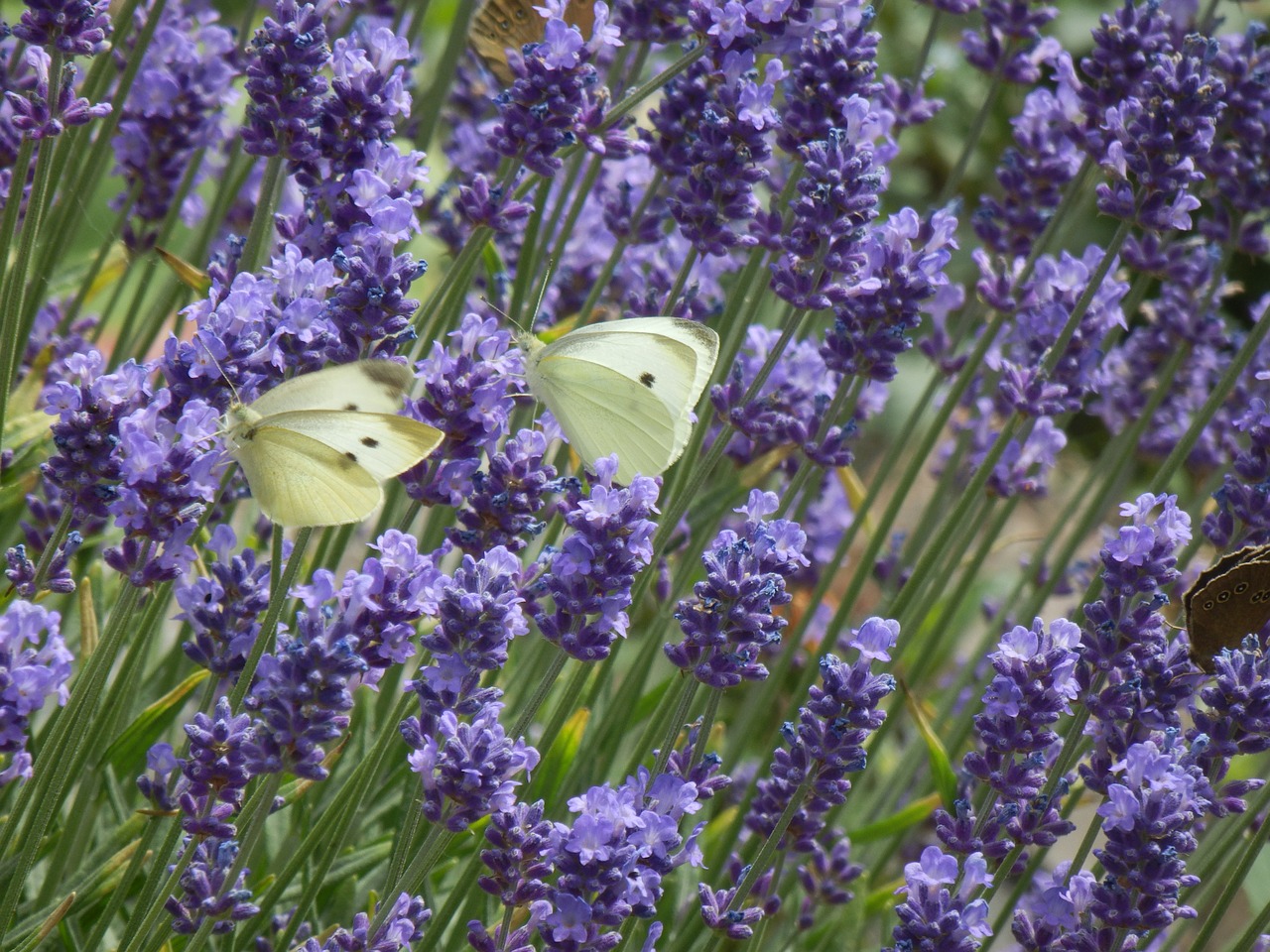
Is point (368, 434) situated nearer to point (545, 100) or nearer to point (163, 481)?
point (163, 481)

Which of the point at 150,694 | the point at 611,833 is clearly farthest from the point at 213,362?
the point at 150,694

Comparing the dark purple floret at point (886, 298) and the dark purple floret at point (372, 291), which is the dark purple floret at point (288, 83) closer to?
the dark purple floret at point (372, 291)

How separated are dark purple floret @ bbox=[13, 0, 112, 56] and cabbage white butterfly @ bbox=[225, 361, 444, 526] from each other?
583mm

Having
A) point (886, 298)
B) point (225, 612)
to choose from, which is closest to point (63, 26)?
point (225, 612)

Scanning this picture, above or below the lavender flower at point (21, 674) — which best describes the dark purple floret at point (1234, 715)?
above

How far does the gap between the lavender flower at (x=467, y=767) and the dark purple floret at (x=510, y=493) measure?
34 centimetres

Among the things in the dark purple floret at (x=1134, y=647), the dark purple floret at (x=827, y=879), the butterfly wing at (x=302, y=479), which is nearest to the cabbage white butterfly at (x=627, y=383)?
the butterfly wing at (x=302, y=479)

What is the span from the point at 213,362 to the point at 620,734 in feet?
4.14

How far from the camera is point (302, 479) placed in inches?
72.0

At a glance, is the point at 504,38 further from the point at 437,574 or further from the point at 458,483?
the point at 437,574

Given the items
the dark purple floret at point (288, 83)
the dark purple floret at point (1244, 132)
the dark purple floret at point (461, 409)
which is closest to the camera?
the dark purple floret at point (461, 409)

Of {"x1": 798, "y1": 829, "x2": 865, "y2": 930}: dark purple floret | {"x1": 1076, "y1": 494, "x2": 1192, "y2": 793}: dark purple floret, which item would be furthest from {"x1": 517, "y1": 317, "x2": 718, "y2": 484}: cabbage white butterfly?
{"x1": 798, "y1": 829, "x2": 865, "y2": 930}: dark purple floret

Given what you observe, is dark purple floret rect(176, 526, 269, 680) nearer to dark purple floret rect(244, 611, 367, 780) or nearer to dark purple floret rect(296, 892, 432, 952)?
dark purple floret rect(244, 611, 367, 780)

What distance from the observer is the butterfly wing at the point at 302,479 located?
1.76 m
